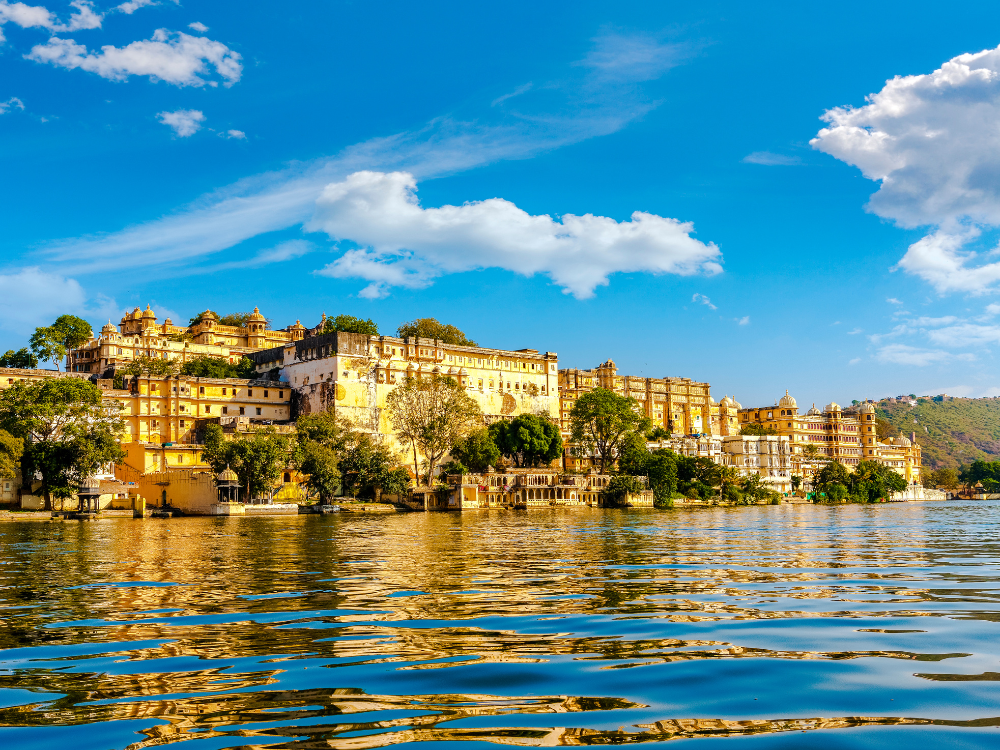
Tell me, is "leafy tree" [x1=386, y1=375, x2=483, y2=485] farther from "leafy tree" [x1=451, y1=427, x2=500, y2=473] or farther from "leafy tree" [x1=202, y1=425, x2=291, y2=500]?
"leafy tree" [x1=202, y1=425, x2=291, y2=500]

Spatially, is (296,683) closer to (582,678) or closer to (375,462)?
(582,678)

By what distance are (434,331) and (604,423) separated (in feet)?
79.9

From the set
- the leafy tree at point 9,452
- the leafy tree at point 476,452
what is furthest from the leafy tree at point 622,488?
the leafy tree at point 9,452

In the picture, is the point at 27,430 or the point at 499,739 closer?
the point at 499,739

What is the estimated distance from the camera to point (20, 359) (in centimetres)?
8119

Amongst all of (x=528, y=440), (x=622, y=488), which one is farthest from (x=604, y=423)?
(x=622, y=488)

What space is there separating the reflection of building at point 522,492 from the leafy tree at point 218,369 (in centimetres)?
2946

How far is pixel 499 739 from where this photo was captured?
5.37 metres

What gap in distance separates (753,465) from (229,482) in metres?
72.1

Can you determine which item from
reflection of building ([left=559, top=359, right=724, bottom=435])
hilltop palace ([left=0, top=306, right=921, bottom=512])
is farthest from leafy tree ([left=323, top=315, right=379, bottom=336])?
reflection of building ([left=559, top=359, right=724, bottom=435])

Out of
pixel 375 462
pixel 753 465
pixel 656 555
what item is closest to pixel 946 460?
pixel 753 465

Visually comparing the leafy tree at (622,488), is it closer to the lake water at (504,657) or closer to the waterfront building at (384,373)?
the waterfront building at (384,373)

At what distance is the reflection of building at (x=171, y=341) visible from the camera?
95.8 meters

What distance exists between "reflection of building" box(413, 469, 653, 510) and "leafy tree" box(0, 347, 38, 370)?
39.8 metres
